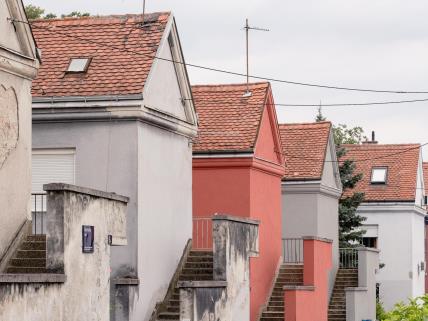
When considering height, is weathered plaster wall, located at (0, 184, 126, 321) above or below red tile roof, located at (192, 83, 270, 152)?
below

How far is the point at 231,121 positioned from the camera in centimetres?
3856

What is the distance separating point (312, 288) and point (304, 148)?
9.70 m

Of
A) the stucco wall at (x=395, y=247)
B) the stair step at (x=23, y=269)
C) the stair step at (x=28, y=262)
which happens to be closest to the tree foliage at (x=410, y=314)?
the stair step at (x=28, y=262)

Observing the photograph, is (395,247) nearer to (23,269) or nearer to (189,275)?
(189,275)

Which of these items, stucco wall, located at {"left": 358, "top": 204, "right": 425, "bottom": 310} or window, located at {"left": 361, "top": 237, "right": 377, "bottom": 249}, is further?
window, located at {"left": 361, "top": 237, "right": 377, "bottom": 249}

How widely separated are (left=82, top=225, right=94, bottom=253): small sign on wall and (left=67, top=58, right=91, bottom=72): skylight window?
8919 millimetres

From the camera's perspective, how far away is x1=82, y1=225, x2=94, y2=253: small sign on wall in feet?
71.3

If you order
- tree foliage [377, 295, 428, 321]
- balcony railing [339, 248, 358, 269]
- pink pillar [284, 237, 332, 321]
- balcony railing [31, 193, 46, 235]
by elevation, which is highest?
balcony railing [31, 193, 46, 235]

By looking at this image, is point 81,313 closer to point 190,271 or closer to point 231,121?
point 190,271

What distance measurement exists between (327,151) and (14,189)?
23.8m

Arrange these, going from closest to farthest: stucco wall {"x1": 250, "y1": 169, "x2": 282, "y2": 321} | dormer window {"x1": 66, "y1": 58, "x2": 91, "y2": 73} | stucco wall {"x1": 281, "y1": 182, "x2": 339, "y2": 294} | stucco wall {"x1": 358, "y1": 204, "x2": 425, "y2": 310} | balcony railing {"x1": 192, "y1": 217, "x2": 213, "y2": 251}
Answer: dormer window {"x1": 66, "y1": 58, "x2": 91, "y2": 73}, balcony railing {"x1": 192, "y1": 217, "x2": 213, "y2": 251}, stucco wall {"x1": 250, "y1": 169, "x2": 282, "y2": 321}, stucco wall {"x1": 281, "y1": 182, "x2": 339, "y2": 294}, stucco wall {"x1": 358, "y1": 204, "x2": 425, "y2": 310}

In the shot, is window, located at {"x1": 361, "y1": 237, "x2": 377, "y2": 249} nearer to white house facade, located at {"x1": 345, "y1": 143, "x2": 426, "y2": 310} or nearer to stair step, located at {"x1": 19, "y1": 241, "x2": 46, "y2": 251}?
white house facade, located at {"x1": 345, "y1": 143, "x2": 426, "y2": 310}

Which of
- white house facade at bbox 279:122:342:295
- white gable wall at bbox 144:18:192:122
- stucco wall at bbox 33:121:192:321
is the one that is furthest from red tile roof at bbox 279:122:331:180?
stucco wall at bbox 33:121:192:321

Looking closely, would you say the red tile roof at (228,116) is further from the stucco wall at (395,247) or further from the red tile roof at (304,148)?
the stucco wall at (395,247)
